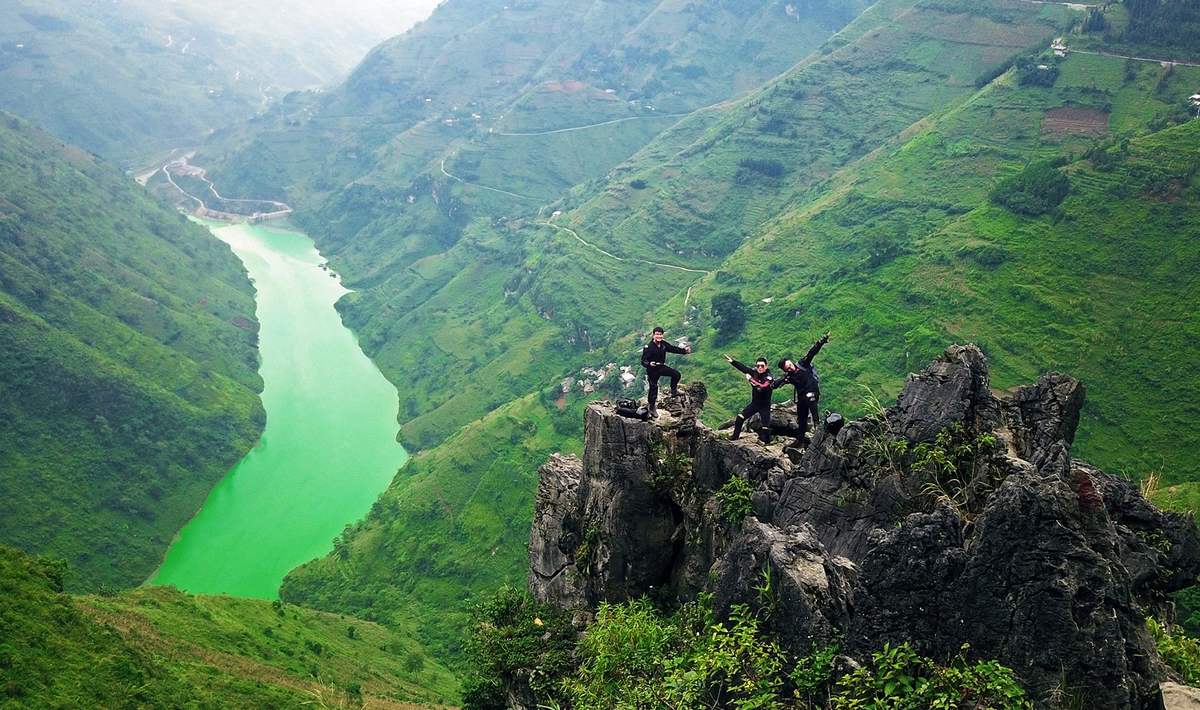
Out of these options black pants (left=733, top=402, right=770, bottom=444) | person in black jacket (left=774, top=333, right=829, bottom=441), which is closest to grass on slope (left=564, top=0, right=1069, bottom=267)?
black pants (left=733, top=402, right=770, bottom=444)

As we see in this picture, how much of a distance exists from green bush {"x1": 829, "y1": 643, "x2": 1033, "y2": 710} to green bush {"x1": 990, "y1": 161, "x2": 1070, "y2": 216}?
6160cm

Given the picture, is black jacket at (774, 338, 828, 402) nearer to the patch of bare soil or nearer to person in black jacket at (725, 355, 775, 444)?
person in black jacket at (725, 355, 775, 444)

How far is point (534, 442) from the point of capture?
73188 millimetres

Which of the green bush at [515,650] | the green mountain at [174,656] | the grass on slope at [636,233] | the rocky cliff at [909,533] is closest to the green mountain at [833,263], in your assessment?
the grass on slope at [636,233]

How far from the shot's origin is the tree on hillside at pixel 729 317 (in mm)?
73750

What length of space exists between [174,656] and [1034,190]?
2628 inches

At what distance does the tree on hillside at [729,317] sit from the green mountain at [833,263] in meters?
0.72

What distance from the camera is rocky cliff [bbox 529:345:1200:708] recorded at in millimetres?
11273

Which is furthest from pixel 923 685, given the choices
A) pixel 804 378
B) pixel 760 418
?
pixel 760 418

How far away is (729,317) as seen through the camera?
73.9 m

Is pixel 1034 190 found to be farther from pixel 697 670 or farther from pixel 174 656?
pixel 174 656

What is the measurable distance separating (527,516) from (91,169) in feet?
360

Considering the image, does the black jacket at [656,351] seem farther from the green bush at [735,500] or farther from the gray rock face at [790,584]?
the gray rock face at [790,584]

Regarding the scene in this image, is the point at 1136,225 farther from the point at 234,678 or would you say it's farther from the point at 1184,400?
the point at 234,678
